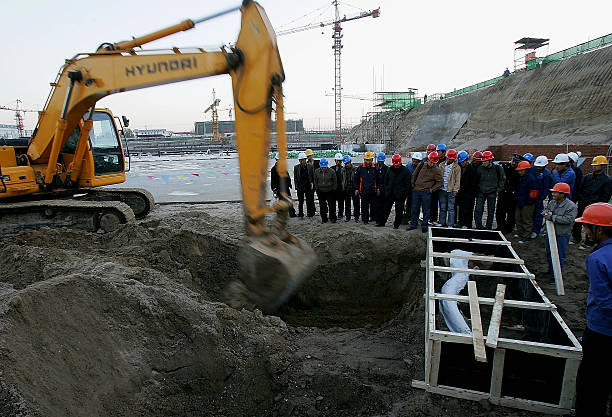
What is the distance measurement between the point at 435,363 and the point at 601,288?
152cm

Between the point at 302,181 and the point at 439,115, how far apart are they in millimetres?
26575

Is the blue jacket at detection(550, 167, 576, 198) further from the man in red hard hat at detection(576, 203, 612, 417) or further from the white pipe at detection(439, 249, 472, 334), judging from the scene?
the man in red hard hat at detection(576, 203, 612, 417)

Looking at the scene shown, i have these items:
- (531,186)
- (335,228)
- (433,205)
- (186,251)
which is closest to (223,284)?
(186,251)

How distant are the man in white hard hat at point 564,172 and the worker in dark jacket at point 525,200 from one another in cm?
48

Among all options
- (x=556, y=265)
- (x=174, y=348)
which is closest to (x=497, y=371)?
(x=556, y=265)

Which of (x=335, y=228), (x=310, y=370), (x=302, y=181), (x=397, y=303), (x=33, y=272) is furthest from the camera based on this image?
(x=302, y=181)

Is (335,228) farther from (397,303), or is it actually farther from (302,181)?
(397,303)

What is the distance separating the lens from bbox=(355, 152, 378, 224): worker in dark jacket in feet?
28.2

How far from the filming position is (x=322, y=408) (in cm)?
377

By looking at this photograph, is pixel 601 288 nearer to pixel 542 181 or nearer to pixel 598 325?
pixel 598 325

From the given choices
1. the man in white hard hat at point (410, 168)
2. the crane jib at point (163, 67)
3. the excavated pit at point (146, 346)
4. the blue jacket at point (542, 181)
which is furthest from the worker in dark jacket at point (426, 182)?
the crane jib at point (163, 67)

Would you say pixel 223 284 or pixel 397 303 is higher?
pixel 223 284

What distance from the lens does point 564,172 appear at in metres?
7.26

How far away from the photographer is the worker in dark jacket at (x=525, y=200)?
731cm
